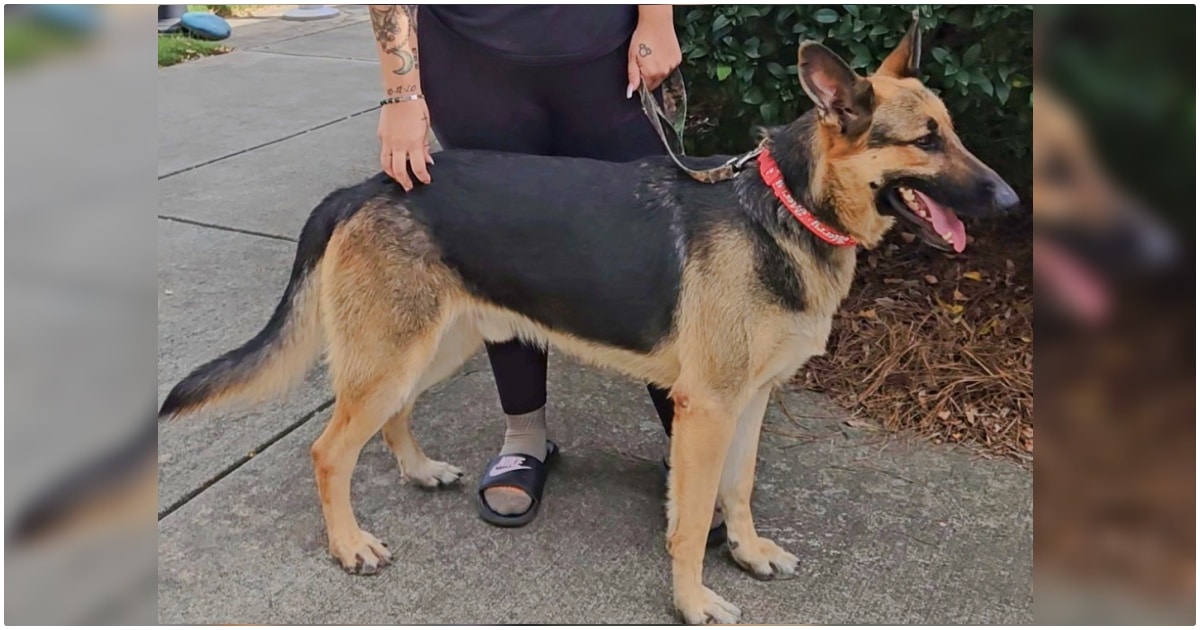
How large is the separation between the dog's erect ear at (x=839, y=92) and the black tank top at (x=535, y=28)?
684mm

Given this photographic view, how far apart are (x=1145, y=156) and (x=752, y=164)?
65.6 inches

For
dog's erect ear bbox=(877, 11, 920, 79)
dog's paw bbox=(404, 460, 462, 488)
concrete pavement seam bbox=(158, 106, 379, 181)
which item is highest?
dog's erect ear bbox=(877, 11, 920, 79)

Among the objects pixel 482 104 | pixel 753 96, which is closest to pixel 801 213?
pixel 482 104

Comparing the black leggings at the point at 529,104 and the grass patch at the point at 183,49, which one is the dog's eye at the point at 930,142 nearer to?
the black leggings at the point at 529,104

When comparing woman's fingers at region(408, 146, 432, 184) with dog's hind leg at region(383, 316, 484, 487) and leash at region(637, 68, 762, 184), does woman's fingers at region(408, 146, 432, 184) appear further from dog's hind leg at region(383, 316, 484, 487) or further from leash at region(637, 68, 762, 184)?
leash at region(637, 68, 762, 184)

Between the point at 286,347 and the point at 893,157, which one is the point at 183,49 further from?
the point at 893,157

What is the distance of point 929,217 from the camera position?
2.44 meters

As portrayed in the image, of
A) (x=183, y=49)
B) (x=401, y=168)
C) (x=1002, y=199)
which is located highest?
(x=1002, y=199)

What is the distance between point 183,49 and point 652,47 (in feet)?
27.1

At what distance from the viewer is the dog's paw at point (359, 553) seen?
2.97 m

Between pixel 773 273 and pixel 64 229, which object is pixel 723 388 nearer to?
pixel 773 273

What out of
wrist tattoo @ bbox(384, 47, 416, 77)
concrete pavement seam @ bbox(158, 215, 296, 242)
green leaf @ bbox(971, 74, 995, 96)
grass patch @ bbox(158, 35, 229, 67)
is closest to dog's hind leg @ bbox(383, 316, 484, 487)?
wrist tattoo @ bbox(384, 47, 416, 77)

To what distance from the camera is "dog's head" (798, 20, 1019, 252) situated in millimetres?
2367

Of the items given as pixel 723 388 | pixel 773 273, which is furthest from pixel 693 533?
pixel 773 273
